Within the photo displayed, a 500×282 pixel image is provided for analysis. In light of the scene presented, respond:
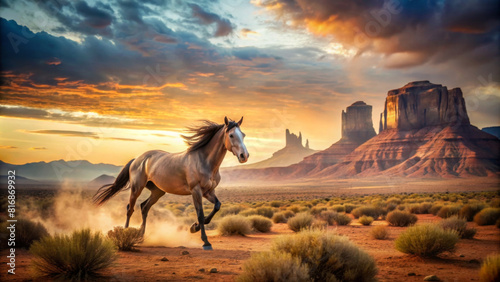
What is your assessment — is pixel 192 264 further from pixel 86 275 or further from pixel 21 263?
pixel 21 263

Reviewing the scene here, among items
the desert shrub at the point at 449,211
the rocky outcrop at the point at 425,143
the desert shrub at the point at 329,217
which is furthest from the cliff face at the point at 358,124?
the desert shrub at the point at 329,217

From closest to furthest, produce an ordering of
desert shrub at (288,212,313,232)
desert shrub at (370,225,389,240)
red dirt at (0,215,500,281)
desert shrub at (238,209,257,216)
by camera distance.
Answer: red dirt at (0,215,500,281)
desert shrub at (370,225,389,240)
desert shrub at (288,212,313,232)
desert shrub at (238,209,257,216)

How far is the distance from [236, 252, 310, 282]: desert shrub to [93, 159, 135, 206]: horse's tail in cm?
754

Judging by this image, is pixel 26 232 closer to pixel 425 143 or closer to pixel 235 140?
pixel 235 140

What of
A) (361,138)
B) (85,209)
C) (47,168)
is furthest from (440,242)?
(361,138)

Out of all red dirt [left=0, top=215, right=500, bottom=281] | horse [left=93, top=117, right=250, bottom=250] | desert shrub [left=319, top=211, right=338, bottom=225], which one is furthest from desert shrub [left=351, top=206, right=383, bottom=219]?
horse [left=93, top=117, right=250, bottom=250]

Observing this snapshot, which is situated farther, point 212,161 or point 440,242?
point 212,161

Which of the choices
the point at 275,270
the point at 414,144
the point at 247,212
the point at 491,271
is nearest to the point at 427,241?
the point at 491,271

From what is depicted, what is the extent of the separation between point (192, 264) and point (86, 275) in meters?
2.15

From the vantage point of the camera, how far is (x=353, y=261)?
5.46 metres

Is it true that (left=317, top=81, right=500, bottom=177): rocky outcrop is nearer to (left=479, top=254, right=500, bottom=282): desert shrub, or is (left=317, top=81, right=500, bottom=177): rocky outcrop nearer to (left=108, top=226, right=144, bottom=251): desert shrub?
(left=479, top=254, right=500, bottom=282): desert shrub

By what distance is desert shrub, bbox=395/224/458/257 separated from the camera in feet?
27.3

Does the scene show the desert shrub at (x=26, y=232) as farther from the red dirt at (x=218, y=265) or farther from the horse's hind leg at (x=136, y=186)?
the horse's hind leg at (x=136, y=186)

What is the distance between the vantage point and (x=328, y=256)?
5414mm
